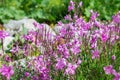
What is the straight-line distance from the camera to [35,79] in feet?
13.3

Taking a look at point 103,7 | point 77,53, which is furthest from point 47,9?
point 77,53

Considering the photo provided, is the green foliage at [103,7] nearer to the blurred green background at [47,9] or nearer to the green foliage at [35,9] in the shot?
the blurred green background at [47,9]

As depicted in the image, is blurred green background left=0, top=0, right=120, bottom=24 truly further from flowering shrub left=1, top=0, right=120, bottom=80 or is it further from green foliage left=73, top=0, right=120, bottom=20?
flowering shrub left=1, top=0, right=120, bottom=80

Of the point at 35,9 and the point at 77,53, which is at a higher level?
the point at 77,53

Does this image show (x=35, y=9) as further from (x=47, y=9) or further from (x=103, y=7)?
(x=103, y=7)

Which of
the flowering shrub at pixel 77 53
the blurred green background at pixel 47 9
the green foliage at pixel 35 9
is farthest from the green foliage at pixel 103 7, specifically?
the flowering shrub at pixel 77 53

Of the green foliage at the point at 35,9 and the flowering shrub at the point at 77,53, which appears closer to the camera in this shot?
the flowering shrub at the point at 77,53

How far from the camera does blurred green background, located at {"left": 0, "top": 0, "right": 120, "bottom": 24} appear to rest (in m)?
7.88

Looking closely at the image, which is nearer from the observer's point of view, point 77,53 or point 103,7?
point 77,53

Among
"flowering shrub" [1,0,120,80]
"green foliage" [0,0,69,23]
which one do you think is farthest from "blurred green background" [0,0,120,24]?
"flowering shrub" [1,0,120,80]

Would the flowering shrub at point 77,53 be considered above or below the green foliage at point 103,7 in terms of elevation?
above

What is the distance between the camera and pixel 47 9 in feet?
26.7

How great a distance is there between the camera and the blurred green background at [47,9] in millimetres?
7875

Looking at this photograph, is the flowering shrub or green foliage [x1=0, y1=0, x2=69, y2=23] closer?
the flowering shrub
